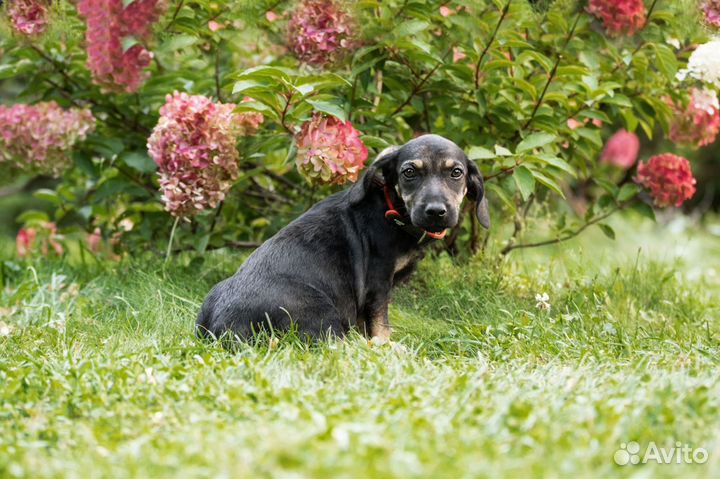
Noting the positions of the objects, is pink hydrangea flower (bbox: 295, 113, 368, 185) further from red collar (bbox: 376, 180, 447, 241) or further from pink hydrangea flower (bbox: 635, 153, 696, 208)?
pink hydrangea flower (bbox: 635, 153, 696, 208)

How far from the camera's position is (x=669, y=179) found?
19.0 ft

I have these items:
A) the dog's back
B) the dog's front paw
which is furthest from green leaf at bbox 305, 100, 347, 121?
the dog's front paw

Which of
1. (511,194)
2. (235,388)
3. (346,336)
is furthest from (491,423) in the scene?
(511,194)

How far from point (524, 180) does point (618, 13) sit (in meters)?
1.13

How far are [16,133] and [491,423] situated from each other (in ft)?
13.8

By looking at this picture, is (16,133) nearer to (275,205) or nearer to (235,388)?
(275,205)

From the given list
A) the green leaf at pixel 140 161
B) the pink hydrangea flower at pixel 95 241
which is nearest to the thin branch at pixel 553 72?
the green leaf at pixel 140 161

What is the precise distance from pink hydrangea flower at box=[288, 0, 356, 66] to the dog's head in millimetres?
699

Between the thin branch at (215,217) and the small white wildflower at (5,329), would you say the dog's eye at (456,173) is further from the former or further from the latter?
the small white wildflower at (5,329)

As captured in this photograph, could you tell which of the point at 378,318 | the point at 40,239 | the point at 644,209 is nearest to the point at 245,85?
the point at 378,318

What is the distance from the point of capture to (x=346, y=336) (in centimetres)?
459

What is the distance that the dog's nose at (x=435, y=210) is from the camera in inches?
172

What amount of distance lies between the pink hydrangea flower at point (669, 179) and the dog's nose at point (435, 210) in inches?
85.0

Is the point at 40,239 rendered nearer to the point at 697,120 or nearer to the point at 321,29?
the point at 321,29
